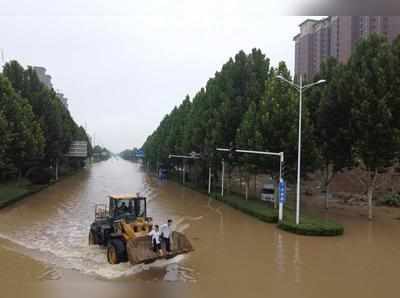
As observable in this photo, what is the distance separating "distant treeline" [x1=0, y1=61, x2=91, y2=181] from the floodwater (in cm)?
937

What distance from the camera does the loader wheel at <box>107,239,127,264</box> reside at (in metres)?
13.5

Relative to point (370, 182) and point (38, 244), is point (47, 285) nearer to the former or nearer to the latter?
point (38, 244)

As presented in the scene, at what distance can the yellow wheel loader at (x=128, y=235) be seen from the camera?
12852 mm

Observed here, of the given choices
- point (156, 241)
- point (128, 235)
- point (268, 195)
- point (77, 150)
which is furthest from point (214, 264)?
point (77, 150)

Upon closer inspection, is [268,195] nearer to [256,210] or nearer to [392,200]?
[256,210]

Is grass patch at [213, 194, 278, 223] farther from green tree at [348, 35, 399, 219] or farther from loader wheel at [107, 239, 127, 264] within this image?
loader wheel at [107, 239, 127, 264]

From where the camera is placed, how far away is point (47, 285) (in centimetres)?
1128

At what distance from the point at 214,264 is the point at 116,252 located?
141 inches

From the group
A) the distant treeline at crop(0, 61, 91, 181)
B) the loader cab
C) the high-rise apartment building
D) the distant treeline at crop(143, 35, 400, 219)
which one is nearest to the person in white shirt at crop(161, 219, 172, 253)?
the loader cab

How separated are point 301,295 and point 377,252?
7955 millimetres

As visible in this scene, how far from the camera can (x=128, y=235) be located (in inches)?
566

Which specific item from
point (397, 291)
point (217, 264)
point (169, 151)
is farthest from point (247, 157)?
point (169, 151)

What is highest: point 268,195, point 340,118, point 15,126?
point 340,118

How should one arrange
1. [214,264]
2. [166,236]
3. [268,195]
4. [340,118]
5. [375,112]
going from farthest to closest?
[268,195] → [340,118] → [375,112] → [214,264] → [166,236]
